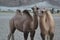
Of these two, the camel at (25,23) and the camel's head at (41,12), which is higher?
the camel's head at (41,12)

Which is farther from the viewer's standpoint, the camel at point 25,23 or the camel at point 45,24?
the camel at point 25,23

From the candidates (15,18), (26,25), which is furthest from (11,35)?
(26,25)

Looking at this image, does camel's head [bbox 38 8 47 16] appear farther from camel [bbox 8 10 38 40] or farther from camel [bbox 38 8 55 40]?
camel [bbox 8 10 38 40]

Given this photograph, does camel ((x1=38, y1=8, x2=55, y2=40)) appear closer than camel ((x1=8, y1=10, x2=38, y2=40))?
Yes

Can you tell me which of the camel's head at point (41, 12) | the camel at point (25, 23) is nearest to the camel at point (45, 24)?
the camel's head at point (41, 12)

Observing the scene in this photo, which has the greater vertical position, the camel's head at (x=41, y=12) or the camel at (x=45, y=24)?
the camel's head at (x=41, y=12)

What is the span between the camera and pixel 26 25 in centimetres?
313

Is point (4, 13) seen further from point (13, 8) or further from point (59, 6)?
point (59, 6)

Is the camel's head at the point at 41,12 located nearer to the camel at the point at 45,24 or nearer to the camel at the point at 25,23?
the camel at the point at 45,24

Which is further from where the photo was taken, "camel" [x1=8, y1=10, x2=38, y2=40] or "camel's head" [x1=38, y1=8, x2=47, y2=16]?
"camel" [x1=8, y1=10, x2=38, y2=40]

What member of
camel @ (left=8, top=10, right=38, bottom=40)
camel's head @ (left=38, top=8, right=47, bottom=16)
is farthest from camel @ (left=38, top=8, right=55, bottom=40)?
camel @ (left=8, top=10, right=38, bottom=40)

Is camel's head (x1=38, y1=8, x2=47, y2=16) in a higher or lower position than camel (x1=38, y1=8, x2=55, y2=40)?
higher

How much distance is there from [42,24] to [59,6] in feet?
24.7

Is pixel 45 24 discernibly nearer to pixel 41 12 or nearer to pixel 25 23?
pixel 41 12
